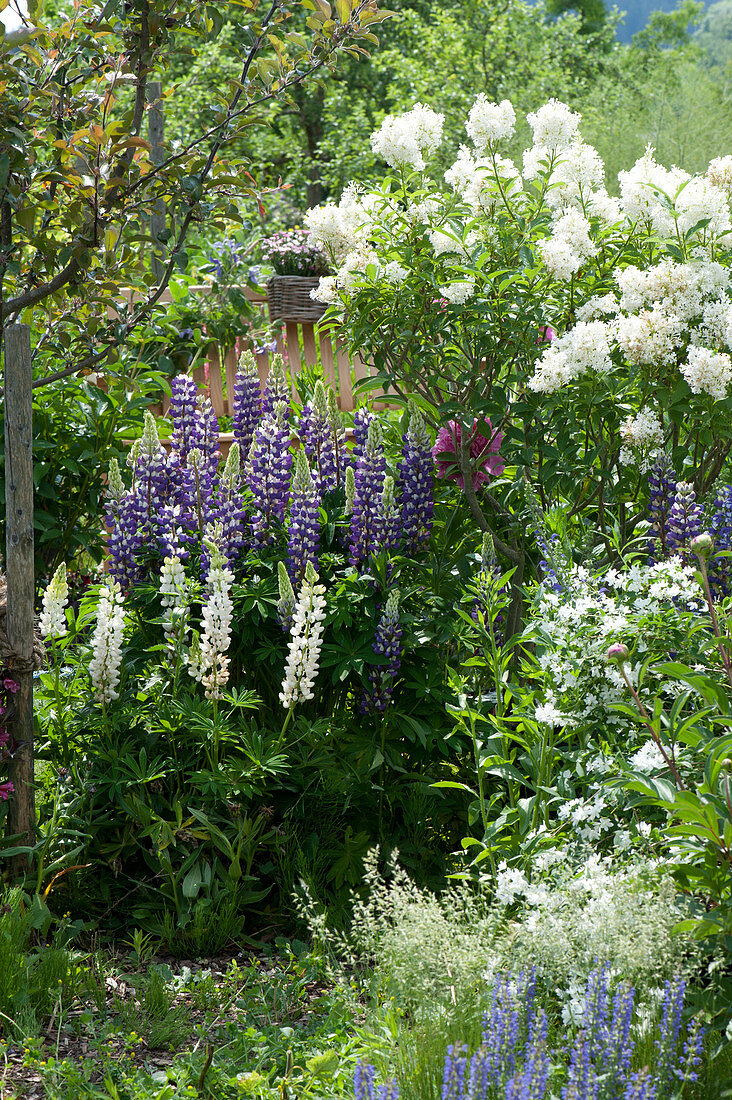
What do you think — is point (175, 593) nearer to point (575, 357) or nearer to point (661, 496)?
point (575, 357)

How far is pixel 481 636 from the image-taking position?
10.0 ft

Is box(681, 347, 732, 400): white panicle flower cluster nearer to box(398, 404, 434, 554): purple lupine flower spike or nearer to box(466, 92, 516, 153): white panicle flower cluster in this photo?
box(398, 404, 434, 554): purple lupine flower spike

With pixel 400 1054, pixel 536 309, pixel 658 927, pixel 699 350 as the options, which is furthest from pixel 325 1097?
pixel 536 309

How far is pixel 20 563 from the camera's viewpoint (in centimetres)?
283

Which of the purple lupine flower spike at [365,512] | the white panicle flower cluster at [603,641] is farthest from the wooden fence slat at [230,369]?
the white panicle flower cluster at [603,641]

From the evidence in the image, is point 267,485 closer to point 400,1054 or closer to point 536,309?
point 536,309

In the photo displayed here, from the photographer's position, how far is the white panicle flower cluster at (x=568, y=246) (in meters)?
3.05

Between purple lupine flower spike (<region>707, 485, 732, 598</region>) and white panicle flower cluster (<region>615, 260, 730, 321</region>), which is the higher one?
white panicle flower cluster (<region>615, 260, 730, 321</region>)

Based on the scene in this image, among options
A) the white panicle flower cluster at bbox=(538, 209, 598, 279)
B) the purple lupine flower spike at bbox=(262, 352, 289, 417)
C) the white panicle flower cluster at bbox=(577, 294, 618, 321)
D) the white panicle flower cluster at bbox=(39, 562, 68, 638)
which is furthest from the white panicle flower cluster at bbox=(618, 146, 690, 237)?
the white panicle flower cluster at bbox=(39, 562, 68, 638)

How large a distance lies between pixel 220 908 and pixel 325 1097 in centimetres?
90

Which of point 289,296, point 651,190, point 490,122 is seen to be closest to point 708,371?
point 651,190

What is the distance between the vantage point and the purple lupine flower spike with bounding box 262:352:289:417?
3.50 meters

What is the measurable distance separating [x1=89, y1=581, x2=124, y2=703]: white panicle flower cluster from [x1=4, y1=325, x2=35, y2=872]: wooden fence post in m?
0.19

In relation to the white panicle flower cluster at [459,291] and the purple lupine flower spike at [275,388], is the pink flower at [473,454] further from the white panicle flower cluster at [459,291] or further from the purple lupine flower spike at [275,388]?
the purple lupine flower spike at [275,388]
